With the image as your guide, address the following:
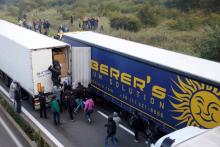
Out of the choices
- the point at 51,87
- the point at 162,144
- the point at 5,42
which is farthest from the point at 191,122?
the point at 5,42

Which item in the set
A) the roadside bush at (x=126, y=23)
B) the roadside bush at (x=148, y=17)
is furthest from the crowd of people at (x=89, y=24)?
the roadside bush at (x=148, y=17)

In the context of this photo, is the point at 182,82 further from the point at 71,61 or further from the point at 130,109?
the point at 71,61

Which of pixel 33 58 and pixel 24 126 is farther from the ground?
pixel 33 58

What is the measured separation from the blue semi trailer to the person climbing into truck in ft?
5.19

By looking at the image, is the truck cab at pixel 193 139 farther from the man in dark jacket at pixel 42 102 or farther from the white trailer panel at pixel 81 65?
the white trailer panel at pixel 81 65

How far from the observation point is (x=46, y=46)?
45.9 ft

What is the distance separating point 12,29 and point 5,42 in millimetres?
2511

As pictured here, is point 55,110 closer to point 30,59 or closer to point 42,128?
point 42,128

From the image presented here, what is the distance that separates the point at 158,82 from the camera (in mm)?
11016

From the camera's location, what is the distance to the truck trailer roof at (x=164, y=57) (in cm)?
1000

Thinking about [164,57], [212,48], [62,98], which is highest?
[164,57]

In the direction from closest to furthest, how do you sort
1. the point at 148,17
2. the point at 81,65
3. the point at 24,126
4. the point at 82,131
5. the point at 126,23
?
the point at 24,126, the point at 82,131, the point at 81,65, the point at 126,23, the point at 148,17

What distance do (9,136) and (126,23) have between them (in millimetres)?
26159

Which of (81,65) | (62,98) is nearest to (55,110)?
(62,98)
